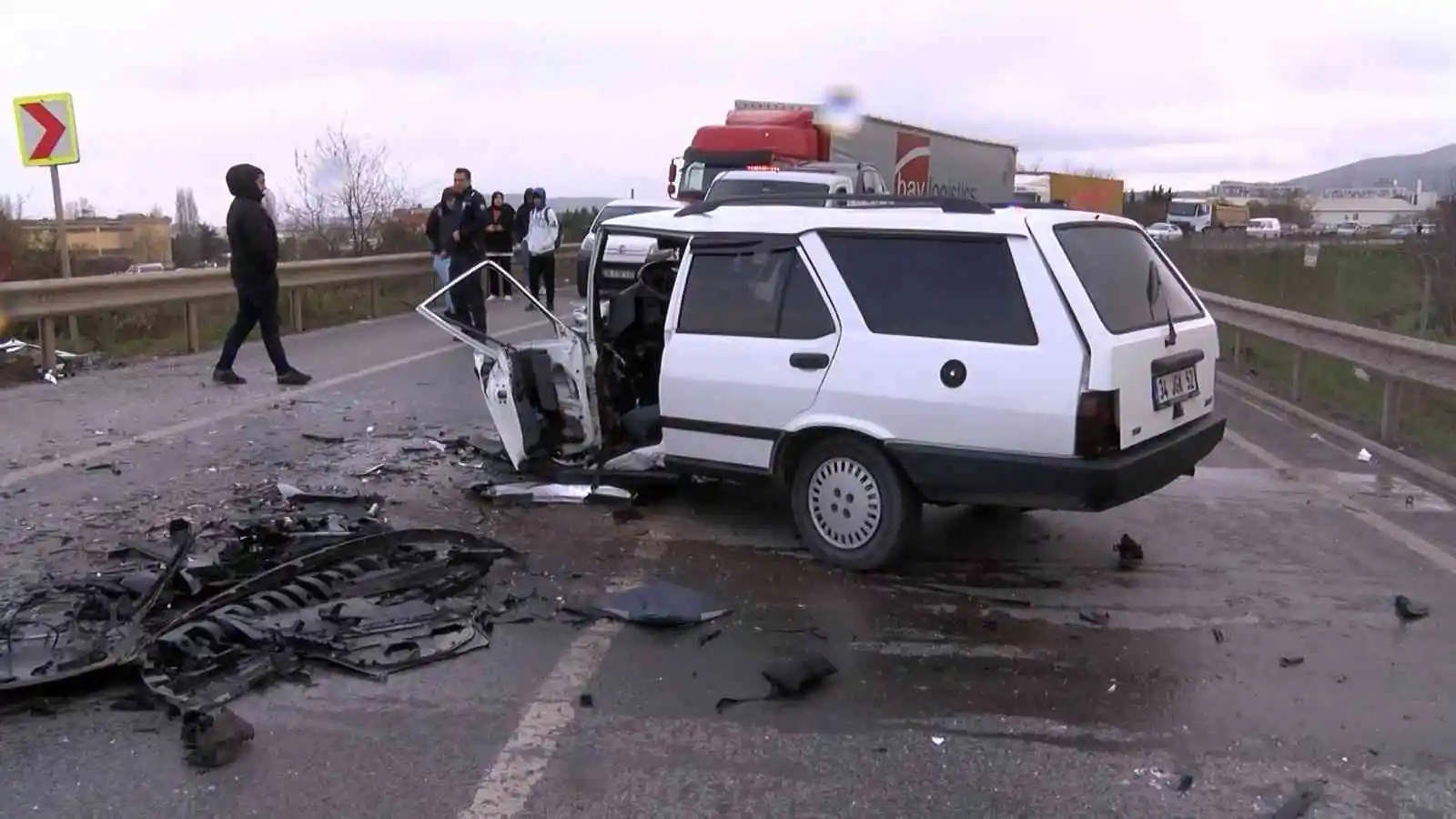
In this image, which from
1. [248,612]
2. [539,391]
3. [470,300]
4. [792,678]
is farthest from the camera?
[470,300]

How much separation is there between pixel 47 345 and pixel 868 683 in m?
9.98

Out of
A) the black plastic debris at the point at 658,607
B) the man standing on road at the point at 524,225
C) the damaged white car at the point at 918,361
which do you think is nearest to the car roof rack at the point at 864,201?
the damaged white car at the point at 918,361

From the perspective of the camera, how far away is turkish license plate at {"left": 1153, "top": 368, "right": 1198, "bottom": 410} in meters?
5.58

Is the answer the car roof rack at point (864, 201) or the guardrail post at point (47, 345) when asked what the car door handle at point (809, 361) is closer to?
the car roof rack at point (864, 201)

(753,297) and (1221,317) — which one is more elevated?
(753,297)

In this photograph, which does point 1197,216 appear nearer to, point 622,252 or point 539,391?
point 622,252

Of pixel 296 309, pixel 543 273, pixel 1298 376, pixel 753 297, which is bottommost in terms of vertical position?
pixel 1298 376

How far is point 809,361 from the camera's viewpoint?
588cm

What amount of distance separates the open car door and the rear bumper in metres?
2.10

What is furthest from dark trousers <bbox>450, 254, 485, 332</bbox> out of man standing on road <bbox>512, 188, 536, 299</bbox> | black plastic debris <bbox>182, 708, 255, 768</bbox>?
black plastic debris <bbox>182, 708, 255, 768</bbox>

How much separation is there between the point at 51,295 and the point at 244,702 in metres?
9.13

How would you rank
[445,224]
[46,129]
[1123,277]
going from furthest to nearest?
[445,224], [46,129], [1123,277]

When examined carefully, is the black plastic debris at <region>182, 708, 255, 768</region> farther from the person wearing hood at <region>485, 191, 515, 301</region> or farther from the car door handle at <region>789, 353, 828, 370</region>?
the person wearing hood at <region>485, 191, 515, 301</region>

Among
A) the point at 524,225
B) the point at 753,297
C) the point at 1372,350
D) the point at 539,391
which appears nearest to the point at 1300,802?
the point at 753,297
